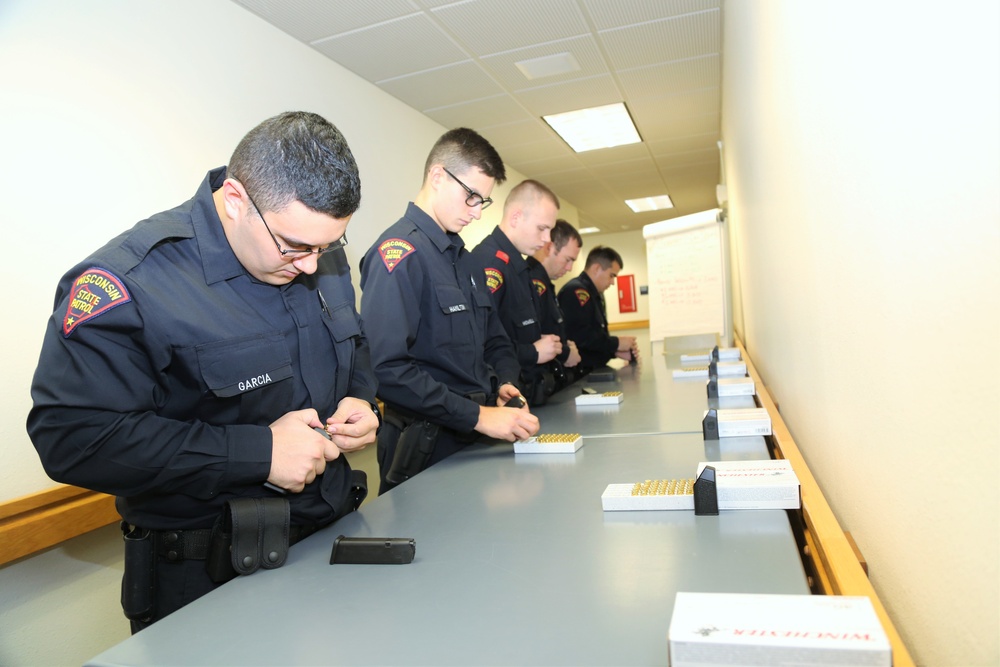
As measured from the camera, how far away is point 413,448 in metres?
1.86

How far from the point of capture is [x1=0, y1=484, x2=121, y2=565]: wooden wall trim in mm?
1810

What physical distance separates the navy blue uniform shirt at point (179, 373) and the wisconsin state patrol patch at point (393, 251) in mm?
459

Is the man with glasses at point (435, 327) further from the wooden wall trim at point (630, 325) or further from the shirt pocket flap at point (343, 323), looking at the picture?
the wooden wall trim at point (630, 325)

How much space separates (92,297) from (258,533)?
1.50ft

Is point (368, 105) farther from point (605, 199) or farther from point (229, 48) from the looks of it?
point (605, 199)

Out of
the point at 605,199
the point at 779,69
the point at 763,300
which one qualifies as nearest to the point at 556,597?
the point at 779,69

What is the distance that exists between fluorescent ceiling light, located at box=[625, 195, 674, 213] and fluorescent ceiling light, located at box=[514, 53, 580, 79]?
4727 millimetres

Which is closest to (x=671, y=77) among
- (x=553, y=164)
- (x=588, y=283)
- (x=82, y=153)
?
(x=588, y=283)

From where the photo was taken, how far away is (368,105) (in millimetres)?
3908

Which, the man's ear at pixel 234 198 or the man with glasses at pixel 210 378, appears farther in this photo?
the man's ear at pixel 234 198

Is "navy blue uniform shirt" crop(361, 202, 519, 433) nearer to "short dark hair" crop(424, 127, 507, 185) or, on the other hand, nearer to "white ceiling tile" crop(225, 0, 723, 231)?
"short dark hair" crop(424, 127, 507, 185)

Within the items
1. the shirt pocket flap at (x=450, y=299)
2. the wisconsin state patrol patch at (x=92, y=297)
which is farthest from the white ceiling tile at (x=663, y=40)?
the wisconsin state patrol patch at (x=92, y=297)

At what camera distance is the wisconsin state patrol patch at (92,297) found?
1.04 metres

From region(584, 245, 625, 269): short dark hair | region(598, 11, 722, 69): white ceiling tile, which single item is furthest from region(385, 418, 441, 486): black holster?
region(584, 245, 625, 269): short dark hair
